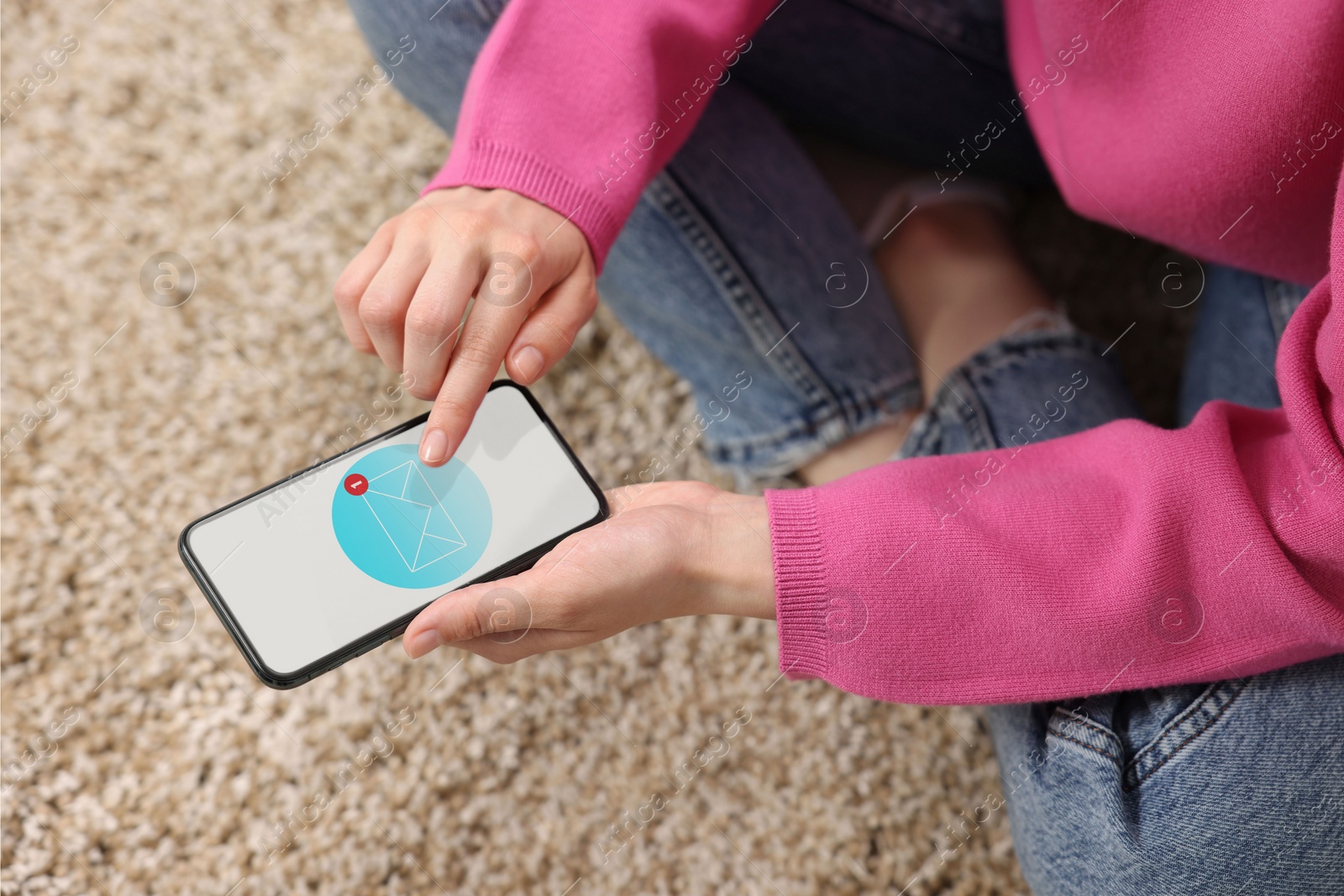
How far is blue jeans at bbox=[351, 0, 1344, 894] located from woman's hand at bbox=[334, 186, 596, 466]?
20cm

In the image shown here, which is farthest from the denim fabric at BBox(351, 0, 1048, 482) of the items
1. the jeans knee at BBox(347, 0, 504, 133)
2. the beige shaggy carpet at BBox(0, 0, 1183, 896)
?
the beige shaggy carpet at BBox(0, 0, 1183, 896)

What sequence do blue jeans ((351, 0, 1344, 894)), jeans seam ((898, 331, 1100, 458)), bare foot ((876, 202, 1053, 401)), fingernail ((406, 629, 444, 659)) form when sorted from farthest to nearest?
bare foot ((876, 202, 1053, 401)) → jeans seam ((898, 331, 1100, 458)) → blue jeans ((351, 0, 1344, 894)) → fingernail ((406, 629, 444, 659))

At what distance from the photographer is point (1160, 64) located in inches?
23.0

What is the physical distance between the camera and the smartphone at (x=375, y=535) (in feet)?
1.87

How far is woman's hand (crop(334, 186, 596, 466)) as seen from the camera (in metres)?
0.54

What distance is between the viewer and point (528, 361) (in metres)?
0.58

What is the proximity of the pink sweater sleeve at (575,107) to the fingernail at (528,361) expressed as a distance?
0.09 m

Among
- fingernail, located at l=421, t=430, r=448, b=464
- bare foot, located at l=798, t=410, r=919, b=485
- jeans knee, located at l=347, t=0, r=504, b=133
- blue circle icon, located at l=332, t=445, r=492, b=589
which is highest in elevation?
jeans knee, located at l=347, t=0, r=504, b=133

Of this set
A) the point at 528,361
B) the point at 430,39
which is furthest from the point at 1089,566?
the point at 430,39

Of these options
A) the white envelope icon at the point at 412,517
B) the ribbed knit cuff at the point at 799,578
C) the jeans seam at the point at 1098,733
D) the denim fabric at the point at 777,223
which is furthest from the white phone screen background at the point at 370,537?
the jeans seam at the point at 1098,733

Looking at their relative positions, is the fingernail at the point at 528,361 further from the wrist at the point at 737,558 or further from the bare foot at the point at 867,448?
the bare foot at the point at 867,448

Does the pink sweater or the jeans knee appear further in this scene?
the jeans knee

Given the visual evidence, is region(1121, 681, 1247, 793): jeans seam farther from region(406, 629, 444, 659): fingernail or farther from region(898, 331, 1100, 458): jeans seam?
region(406, 629, 444, 659): fingernail

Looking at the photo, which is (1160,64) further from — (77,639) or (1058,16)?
(77,639)
